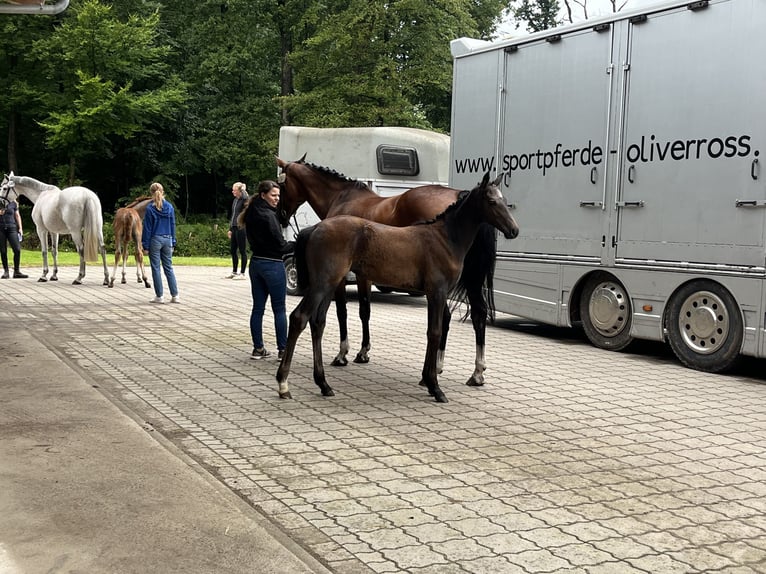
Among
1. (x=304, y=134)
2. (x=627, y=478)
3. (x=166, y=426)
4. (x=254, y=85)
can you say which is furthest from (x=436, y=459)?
(x=254, y=85)

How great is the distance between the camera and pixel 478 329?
8.48 metres

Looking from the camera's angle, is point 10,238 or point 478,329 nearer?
point 478,329

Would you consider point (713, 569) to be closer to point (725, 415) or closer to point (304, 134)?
point (725, 415)

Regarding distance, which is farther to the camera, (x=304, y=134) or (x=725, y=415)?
(x=304, y=134)

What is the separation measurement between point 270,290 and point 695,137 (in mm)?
4919

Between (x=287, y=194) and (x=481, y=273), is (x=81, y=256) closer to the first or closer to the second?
(x=287, y=194)

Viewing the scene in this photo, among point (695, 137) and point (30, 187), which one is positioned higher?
point (695, 137)

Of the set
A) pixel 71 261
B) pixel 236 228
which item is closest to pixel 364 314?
pixel 236 228

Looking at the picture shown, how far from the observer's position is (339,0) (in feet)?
116

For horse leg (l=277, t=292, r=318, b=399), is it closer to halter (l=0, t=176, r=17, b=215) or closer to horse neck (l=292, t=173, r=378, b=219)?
horse neck (l=292, t=173, r=378, b=219)

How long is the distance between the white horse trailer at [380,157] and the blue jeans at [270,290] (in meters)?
7.02

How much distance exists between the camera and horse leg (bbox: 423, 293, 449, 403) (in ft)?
24.6

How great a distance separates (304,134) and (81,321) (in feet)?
22.2

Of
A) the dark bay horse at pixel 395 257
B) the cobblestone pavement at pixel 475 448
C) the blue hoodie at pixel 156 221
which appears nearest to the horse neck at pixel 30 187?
A: the blue hoodie at pixel 156 221
